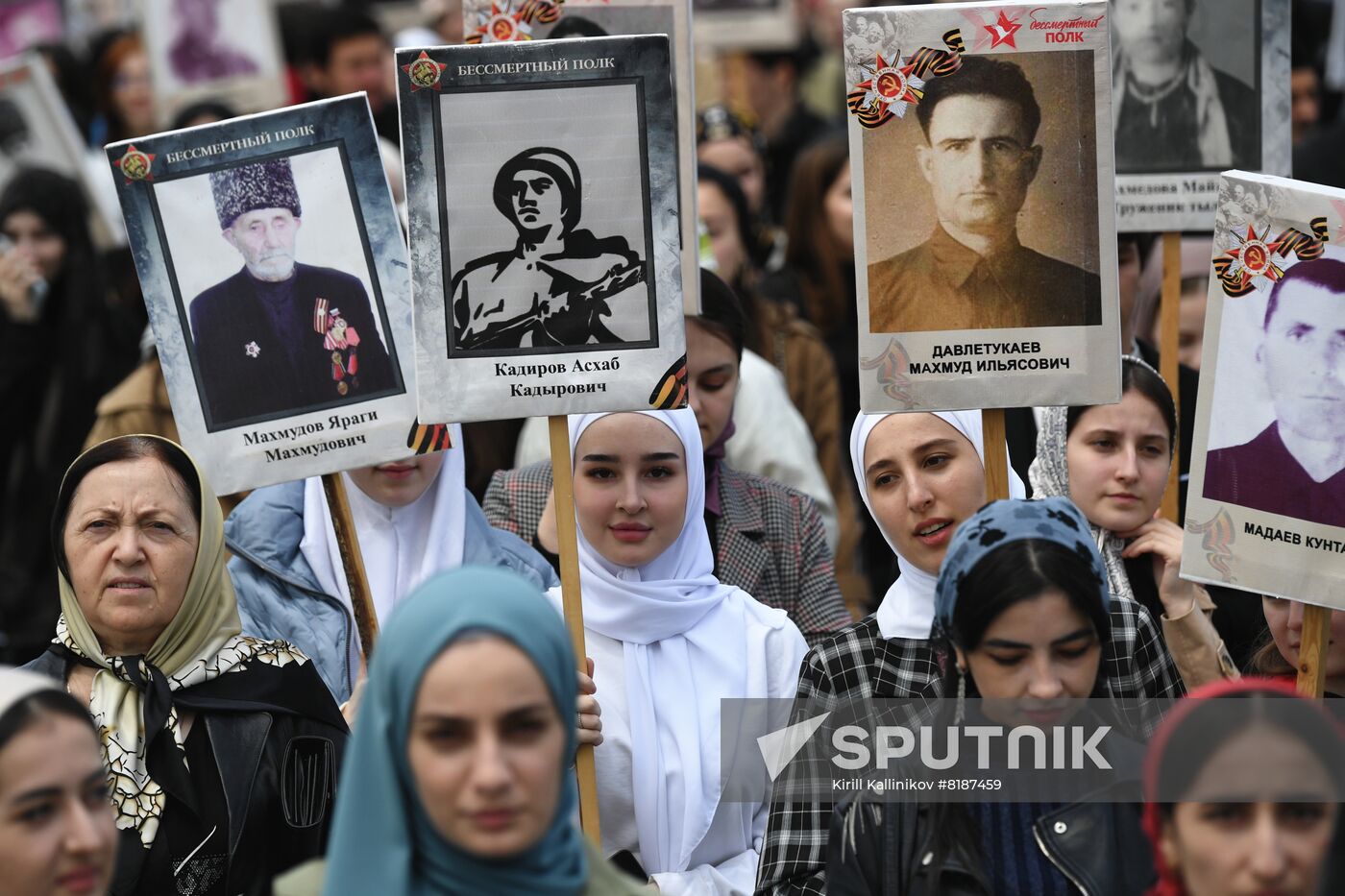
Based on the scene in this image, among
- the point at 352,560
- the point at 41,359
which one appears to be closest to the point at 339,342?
the point at 352,560

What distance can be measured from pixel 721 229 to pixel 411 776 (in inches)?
186

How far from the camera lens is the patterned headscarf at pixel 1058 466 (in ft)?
16.2

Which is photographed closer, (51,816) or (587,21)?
(51,816)

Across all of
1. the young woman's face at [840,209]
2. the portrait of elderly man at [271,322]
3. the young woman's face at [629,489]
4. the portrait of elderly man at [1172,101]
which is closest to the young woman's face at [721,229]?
the young woman's face at [840,209]

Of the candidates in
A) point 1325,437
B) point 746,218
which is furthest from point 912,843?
point 746,218

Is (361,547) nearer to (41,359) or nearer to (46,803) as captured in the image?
(46,803)

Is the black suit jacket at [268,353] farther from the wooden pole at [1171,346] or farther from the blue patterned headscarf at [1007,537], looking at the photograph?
the wooden pole at [1171,346]

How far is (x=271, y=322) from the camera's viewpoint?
4.76 metres

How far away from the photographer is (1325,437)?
4.07 meters

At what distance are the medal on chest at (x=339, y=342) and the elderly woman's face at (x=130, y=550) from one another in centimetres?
52

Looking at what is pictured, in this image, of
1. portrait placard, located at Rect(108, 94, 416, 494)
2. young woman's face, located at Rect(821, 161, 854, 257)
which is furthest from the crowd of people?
young woman's face, located at Rect(821, 161, 854, 257)

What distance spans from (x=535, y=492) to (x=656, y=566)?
34.6 inches

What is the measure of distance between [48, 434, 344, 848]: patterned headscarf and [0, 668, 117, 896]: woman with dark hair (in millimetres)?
854

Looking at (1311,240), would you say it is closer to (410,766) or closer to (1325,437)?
(1325,437)
